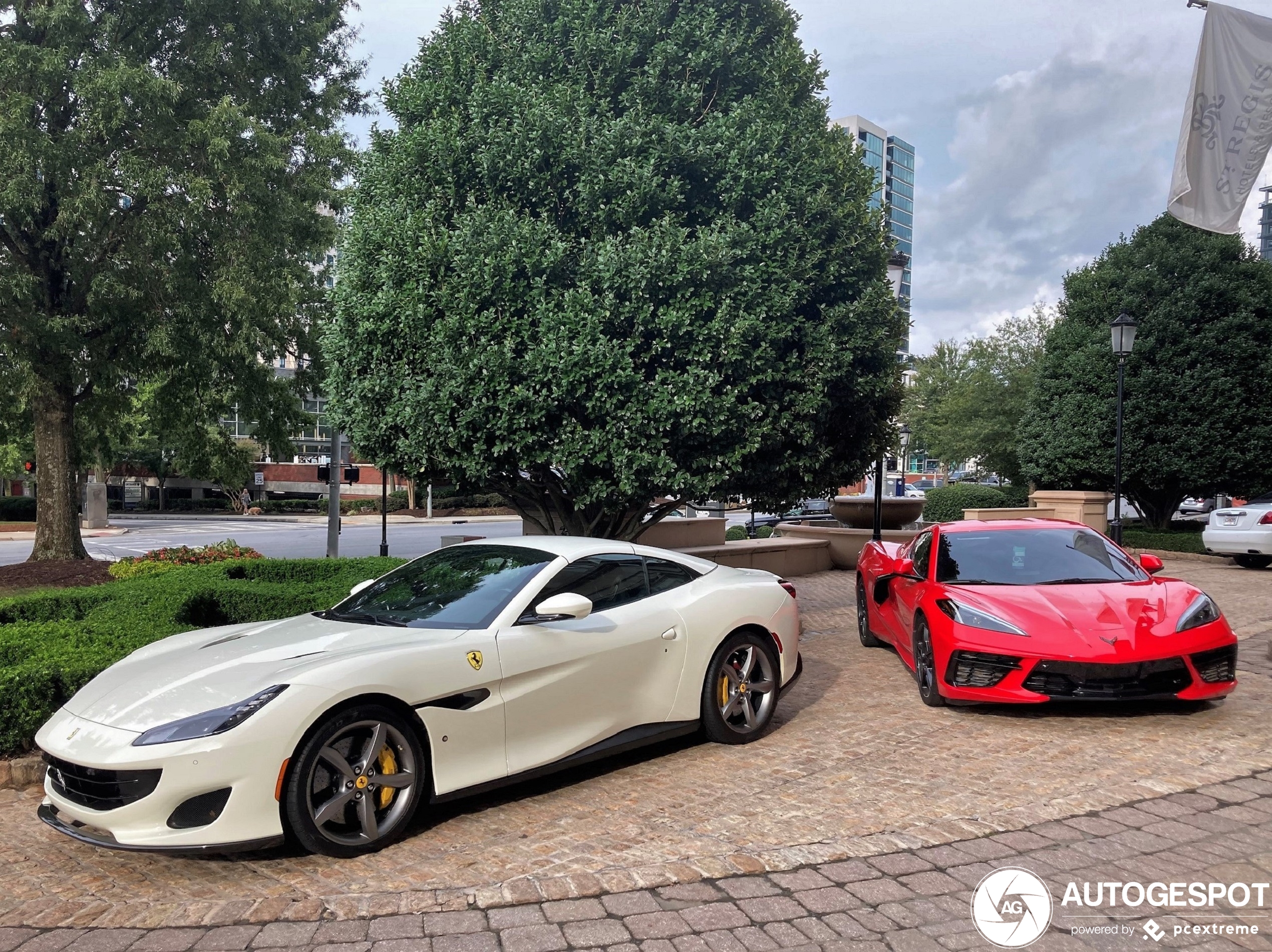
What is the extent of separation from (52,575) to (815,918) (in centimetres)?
1447

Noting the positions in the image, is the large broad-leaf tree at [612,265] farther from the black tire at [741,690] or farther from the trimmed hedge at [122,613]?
the black tire at [741,690]

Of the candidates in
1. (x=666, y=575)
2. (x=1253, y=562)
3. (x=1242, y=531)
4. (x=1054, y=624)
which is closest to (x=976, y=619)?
(x=1054, y=624)

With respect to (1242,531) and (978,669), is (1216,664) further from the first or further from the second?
(1242,531)

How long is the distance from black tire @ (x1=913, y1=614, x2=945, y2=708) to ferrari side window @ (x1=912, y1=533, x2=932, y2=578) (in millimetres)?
479

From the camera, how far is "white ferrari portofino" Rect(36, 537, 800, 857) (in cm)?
381

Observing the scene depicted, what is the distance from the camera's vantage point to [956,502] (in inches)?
941

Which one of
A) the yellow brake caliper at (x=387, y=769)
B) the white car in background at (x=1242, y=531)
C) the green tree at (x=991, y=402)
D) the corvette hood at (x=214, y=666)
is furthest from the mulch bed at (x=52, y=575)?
the green tree at (x=991, y=402)

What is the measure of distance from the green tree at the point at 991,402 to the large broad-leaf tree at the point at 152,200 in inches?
907

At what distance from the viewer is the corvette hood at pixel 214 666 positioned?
4.01 metres

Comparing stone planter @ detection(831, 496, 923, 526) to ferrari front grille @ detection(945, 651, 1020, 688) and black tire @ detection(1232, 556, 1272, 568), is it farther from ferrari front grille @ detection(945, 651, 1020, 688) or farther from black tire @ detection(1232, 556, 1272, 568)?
ferrari front grille @ detection(945, 651, 1020, 688)

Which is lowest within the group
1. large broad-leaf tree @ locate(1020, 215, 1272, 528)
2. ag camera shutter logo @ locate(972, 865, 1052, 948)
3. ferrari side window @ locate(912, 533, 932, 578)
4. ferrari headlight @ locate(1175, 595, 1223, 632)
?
ag camera shutter logo @ locate(972, 865, 1052, 948)

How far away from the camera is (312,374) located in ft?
57.1

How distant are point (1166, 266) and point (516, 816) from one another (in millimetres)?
21350

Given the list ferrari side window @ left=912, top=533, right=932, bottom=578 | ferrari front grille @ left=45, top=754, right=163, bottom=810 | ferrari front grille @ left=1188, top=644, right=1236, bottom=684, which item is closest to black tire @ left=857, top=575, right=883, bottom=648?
ferrari side window @ left=912, top=533, right=932, bottom=578
